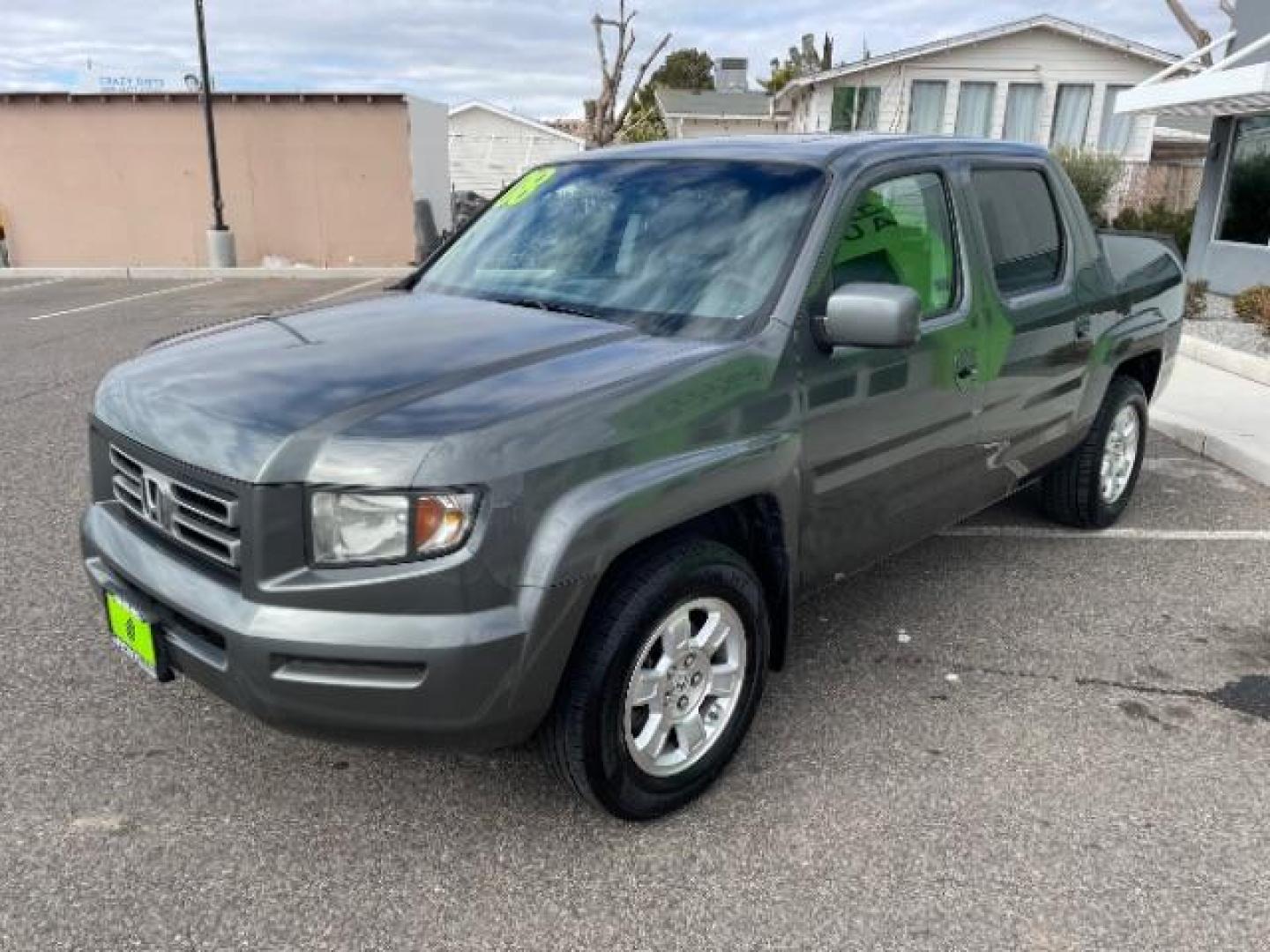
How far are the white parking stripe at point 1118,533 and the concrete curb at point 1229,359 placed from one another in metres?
4.12

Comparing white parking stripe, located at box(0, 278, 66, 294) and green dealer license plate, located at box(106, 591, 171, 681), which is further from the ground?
green dealer license plate, located at box(106, 591, 171, 681)

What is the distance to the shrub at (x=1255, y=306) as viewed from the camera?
10.0 metres

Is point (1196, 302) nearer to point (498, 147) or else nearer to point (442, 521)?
point (442, 521)

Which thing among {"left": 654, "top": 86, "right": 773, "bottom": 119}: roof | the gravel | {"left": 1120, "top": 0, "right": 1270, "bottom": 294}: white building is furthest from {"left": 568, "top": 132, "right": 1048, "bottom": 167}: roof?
{"left": 654, "top": 86, "right": 773, "bottom": 119}: roof

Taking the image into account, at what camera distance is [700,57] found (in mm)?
69938

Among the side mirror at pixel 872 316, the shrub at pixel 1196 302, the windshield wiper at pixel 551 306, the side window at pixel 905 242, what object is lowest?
the shrub at pixel 1196 302

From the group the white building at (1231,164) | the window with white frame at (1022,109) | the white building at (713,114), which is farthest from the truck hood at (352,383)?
the white building at (713,114)

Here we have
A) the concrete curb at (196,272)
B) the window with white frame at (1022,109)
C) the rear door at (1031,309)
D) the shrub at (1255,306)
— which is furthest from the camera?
the window with white frame at (1022,109)

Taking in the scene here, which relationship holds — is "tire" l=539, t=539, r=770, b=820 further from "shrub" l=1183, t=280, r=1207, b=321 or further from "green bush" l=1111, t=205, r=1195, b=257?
"green bush" l=1111, t=205, r=1195, b=257

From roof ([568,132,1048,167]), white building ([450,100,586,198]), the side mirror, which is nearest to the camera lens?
the side mirror

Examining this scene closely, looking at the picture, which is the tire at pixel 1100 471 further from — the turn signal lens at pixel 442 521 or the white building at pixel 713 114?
the white building at pixel 713 114

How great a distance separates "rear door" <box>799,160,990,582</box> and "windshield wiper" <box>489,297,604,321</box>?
664 millimetres

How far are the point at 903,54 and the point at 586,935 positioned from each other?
1074 inches

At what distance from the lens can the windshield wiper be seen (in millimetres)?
3128
